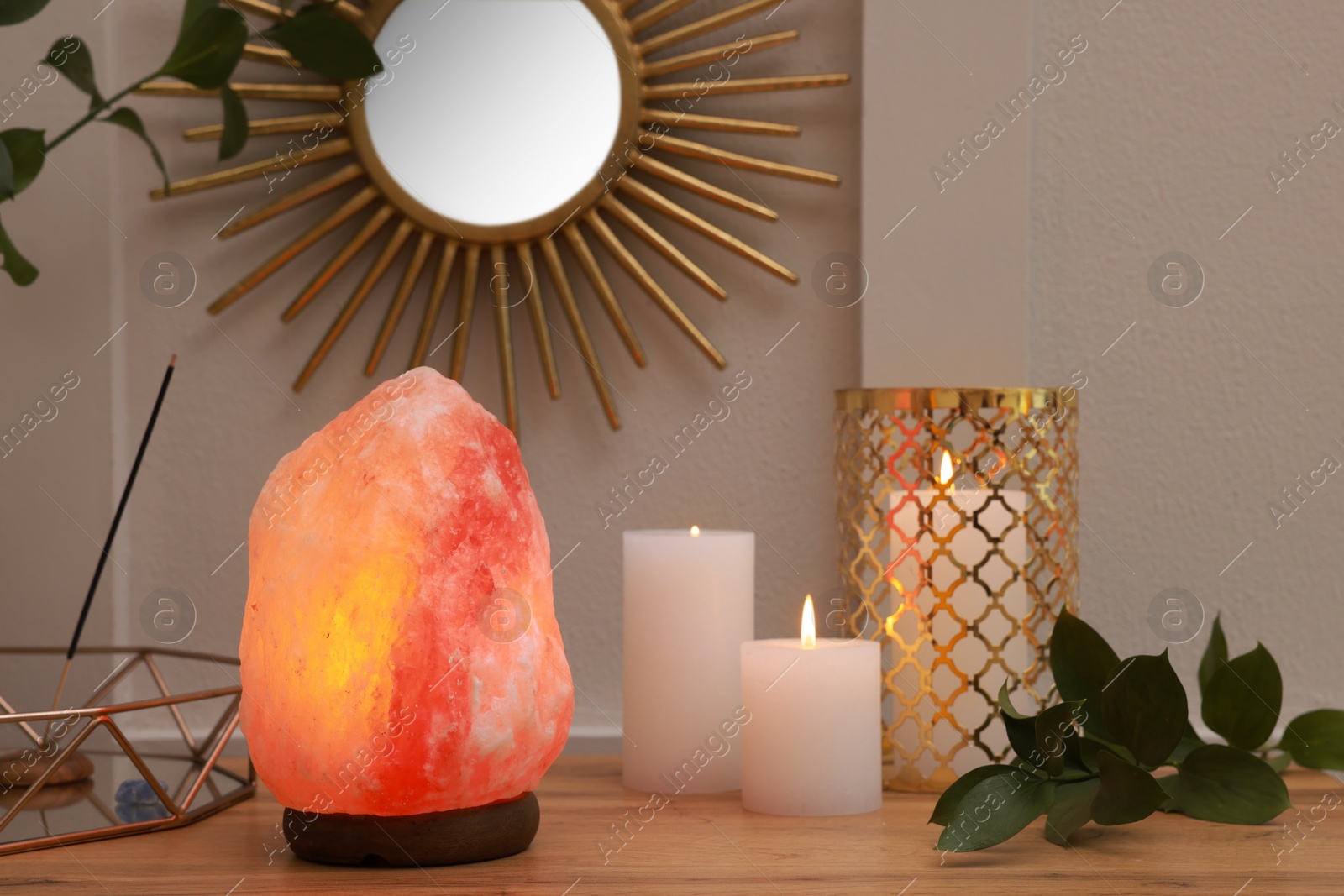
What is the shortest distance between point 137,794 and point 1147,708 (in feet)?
2.08

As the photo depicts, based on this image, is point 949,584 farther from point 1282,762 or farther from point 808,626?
point 1282,762

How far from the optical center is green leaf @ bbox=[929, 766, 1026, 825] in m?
0.63

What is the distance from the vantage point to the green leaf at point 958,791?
0.63 metres

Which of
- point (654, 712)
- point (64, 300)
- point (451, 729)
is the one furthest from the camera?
point (64, 300)

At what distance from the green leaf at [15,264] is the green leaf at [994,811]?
0.66 m

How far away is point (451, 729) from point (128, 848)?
22 cm

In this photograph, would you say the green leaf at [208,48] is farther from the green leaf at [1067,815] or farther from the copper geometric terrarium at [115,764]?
the green leaf at [1067,815]

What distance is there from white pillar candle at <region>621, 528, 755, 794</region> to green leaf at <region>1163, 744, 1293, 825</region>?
0.29 m

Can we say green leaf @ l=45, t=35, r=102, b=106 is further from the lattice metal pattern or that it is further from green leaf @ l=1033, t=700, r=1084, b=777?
green leaf @ l=1033, t=700, r=1084, b=777

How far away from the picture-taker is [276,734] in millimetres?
599

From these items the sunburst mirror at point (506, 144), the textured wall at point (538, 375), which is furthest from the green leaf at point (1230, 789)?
the sunburst mirror at point (506, 144)

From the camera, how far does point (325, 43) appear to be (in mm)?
613

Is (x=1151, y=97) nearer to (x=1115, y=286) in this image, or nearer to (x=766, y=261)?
(x=1115, y=286)

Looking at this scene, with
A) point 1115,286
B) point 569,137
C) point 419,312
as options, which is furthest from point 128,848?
point 1115,286
